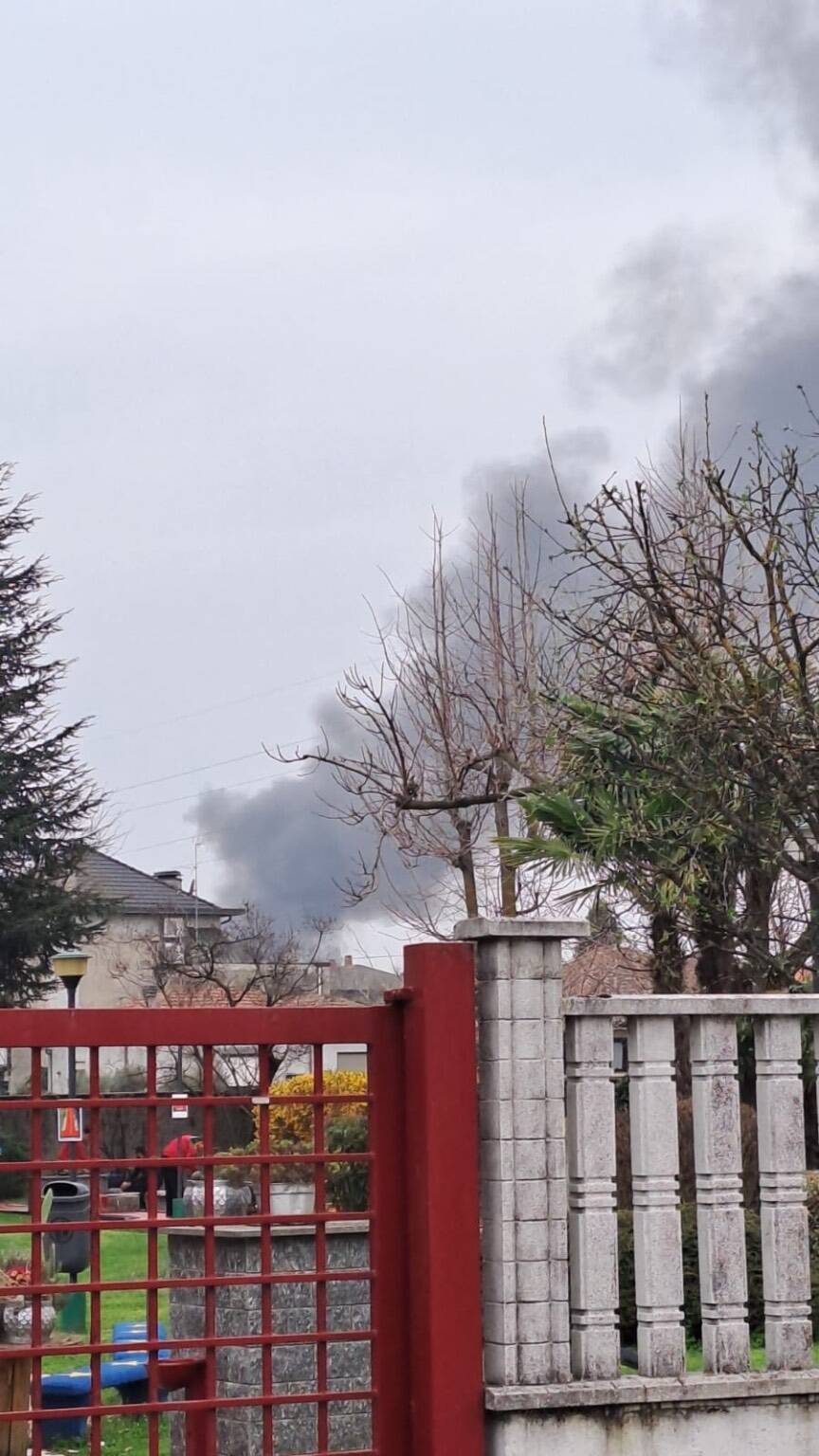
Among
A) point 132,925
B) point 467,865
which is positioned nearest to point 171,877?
point 132,925

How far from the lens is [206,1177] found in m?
4.79

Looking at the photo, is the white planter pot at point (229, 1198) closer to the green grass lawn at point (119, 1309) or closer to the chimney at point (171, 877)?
the green grass lawn at point (119, 1309)

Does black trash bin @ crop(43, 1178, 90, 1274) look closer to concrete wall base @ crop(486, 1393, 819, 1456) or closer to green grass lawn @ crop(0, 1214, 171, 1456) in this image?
green grass lawn @ crop(0, 1214, 171, 1456)

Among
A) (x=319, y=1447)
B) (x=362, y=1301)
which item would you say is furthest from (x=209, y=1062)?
(x=362, y=1301)

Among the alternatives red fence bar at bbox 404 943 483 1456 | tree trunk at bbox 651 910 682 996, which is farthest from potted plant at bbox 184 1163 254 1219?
tree trunk at bbox 651 910 682 996

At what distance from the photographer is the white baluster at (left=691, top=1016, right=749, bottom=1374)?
5.18 metres

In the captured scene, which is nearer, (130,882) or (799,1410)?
(799,1410)

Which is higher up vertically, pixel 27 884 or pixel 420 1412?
pixel 27 884

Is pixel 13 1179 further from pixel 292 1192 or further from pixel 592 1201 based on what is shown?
pixel 592 1201

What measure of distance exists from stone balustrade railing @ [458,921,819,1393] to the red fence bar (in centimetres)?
8

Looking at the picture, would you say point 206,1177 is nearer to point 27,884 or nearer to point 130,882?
point 27,884

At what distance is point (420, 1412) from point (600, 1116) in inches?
38.3

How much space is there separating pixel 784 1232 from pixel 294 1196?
168 inches

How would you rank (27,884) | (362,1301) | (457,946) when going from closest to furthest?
(457,946) < (362,1301) < (27,884)
